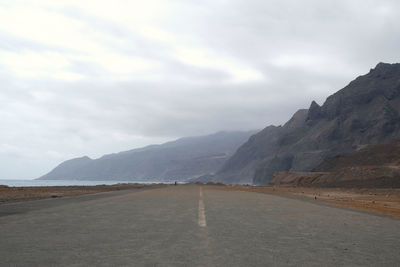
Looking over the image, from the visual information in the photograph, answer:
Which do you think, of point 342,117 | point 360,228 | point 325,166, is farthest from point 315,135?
point 360,228

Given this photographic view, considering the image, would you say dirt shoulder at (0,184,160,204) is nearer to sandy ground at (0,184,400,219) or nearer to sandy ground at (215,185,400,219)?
sandy ground at (0,184,400,219)

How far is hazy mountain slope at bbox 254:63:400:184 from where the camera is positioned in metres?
147

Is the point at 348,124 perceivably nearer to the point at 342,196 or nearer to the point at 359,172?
the point at 359,172

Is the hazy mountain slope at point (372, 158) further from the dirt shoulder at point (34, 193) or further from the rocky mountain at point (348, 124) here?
the dirt shoulder at point (34, 193)

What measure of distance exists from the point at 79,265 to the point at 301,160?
523 ft

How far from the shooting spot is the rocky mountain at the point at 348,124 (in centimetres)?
14725

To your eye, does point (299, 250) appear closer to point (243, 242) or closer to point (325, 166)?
point (243, 242)

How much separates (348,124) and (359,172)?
3490 inches

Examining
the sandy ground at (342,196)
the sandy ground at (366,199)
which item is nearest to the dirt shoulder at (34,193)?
the sandy ground at (342,196)

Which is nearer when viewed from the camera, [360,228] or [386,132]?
[360,228]

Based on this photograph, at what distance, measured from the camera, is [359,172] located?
75.6 metres

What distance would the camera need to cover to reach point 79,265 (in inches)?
214

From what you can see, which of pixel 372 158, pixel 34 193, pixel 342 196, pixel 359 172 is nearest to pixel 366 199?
pixel 342 196

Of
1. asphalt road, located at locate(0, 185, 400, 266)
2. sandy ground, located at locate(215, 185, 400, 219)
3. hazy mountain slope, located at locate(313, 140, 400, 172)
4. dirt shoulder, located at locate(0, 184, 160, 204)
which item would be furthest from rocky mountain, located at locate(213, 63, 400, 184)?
asphalt road, located at locate(0, 185, 400, 266)
